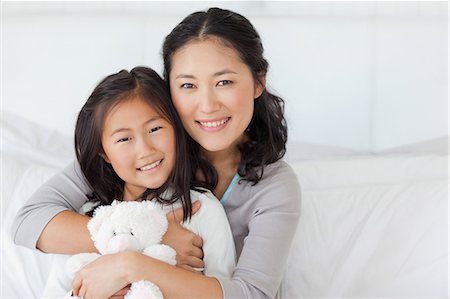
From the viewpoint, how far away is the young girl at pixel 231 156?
1.31m

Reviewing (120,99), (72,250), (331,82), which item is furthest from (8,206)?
(331,82)

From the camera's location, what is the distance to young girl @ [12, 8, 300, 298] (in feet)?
4.30

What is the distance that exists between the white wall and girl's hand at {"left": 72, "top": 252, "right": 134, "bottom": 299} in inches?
41.6

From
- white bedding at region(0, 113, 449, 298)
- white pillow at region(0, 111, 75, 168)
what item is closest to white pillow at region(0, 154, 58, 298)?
white bedding at region(0, 113, 449, 298)

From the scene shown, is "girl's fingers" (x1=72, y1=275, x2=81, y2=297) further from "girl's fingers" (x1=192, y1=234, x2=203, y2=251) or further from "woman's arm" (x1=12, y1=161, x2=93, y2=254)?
"girl's fingers" (x1=192, y1=234, x2=203, y2=251)

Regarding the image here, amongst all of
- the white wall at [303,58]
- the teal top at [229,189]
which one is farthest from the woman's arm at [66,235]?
the white wall at [303,58]

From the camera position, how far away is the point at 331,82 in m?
2.19

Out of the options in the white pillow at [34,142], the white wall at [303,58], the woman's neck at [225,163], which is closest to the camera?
the woman's neck at [225,163]

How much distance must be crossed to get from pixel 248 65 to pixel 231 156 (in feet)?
0.76

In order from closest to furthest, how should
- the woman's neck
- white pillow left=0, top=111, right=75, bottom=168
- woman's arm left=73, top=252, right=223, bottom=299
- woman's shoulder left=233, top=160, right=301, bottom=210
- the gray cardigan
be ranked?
woman's arm left=73, top=252, right=223, bottom=299 < the gray cardigan < woman's shoulder left=233, top=160, right=301, bottom=210 < the woman's neck < white pillow left=0, top=111, right=75, bottom=168

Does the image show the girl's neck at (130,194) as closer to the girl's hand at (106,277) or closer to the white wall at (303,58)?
the girl's hand at (106,277)

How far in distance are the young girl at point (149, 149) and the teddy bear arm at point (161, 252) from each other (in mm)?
89

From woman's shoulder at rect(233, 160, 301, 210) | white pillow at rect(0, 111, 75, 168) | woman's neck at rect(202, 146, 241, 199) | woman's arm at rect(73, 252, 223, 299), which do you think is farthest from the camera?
white pillow at rect(0, 111, 75, 168)

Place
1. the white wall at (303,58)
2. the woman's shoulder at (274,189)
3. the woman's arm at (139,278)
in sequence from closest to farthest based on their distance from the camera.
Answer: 1. the woman's arm at (139,278)
2. the woman's shoulder at (274,189)
3. the white wall at (303,58)
